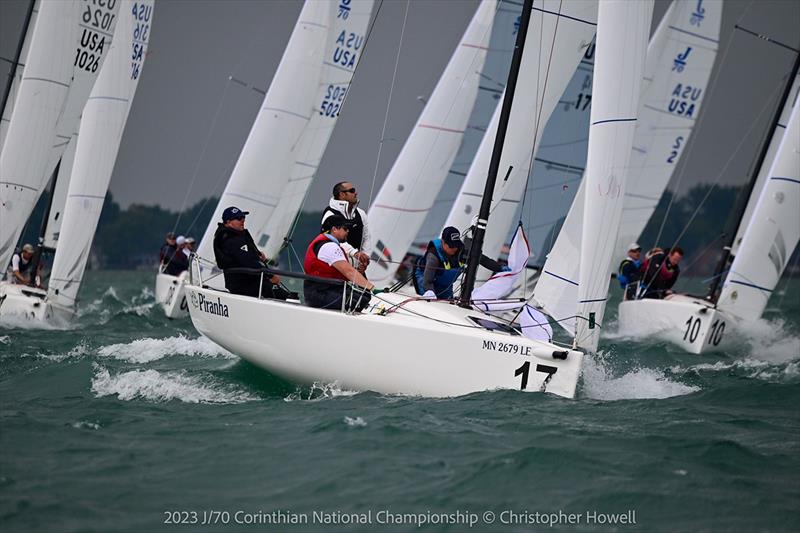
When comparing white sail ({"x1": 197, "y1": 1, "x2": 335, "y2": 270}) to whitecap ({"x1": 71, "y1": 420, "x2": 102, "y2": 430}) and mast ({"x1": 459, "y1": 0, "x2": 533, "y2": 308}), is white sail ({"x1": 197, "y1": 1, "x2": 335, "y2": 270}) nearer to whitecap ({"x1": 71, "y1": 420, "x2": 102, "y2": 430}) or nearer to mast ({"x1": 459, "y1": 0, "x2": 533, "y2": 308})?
mast ({"x1": 459, "y1": 0, "x2": 533, "y2": 308})

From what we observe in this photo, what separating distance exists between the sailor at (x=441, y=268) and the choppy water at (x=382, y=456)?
1.35 meters

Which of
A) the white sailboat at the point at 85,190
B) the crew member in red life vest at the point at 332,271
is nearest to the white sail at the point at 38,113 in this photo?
the white sailboat at the point at 85,190

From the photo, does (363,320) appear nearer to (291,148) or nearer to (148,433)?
(148,433)

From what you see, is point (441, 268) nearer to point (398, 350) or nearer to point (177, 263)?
point (398, 350)

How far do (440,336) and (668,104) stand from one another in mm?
11404

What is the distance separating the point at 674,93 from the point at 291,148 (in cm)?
639

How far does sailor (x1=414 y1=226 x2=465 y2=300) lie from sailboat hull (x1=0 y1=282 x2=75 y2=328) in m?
6.35

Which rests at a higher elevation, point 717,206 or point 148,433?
point 717,206

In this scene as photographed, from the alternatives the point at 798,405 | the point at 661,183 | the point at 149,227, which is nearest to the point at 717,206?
the point at 149,227

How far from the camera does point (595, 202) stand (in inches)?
292

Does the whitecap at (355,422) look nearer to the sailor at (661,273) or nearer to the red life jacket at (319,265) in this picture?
the red life jacket at (319,265)

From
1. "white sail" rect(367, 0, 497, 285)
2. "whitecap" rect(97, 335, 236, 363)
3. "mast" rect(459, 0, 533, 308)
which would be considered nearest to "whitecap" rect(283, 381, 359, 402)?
"mast" rect(459, 0, 533, 308)

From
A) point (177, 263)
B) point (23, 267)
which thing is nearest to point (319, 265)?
point (23, 267)

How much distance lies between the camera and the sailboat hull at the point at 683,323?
41.1 ft
